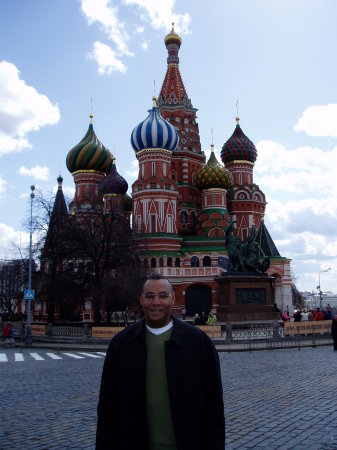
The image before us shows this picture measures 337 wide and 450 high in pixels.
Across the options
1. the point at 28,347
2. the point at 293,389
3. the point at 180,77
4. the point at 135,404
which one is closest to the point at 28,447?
the point at 135,404

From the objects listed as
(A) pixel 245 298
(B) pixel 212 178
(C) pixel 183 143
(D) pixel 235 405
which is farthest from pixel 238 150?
(D) pixel 235 405

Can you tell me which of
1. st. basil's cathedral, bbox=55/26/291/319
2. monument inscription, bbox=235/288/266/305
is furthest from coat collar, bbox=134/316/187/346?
st. basil's cathedral, bbox=55/26/291/319

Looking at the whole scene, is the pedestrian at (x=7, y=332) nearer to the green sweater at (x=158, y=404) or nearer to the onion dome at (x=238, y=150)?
the green sweater at (x=158, y=404)

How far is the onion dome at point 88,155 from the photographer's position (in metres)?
63.9

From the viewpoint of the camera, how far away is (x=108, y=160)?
65.5 m

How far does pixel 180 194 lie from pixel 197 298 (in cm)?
1569

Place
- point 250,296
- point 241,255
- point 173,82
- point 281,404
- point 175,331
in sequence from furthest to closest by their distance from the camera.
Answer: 1. point 173,82
2. point 241,255
3. point 250,296
4. point 281,404
5. point 175,331

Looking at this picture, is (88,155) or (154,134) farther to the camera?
(88,155)

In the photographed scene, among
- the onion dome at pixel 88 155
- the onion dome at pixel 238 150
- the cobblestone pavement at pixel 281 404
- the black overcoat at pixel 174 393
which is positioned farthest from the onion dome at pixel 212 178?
the black overcoat at pixel 174 393

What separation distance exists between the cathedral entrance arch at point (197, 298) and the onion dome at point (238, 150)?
77.6 ft

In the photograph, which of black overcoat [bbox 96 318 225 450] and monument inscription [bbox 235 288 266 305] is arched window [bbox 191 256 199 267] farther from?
black overcoat [bbox 96 318 225 450]

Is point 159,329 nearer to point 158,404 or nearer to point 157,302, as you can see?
point 157,302

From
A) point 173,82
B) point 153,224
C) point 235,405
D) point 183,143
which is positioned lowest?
point 235,405

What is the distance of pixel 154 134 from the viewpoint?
55.8 metres
